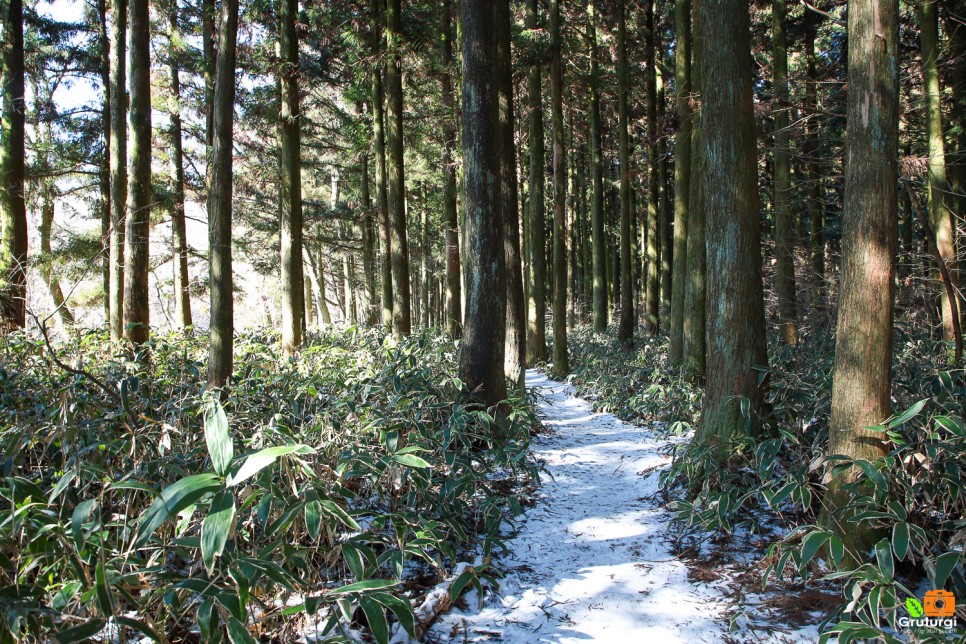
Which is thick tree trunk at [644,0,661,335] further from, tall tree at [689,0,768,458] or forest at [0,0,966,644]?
tall tree at [689,0,768,458]

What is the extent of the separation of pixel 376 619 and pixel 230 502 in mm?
650

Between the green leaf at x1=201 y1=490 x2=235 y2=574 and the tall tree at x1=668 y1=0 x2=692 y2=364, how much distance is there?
859 centimetres

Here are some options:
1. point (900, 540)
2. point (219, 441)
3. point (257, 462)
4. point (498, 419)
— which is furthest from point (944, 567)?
point (498, 419)

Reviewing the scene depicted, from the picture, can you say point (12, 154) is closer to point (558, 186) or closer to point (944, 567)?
point (558, 186)

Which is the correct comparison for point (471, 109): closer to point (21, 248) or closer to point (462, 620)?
point (462, 620)

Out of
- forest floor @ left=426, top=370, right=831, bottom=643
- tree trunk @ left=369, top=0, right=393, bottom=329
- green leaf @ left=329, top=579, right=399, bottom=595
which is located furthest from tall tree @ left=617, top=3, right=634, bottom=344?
green leaf @ left=329, top=579, right=399, bottom=595

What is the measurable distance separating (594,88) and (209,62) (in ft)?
28.9

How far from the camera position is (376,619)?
1914 mm

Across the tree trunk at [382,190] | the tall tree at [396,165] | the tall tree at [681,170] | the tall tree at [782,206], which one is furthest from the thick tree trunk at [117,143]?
the tall tree at [782,206]

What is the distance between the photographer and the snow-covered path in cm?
280

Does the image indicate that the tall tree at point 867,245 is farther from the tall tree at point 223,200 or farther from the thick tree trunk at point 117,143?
the thick tree trunk at point 117,143

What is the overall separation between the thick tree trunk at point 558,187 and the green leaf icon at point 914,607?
33.2 feet

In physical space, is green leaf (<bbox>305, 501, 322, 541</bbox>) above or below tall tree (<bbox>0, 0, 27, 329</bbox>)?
below

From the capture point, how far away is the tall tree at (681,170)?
9.44 m
